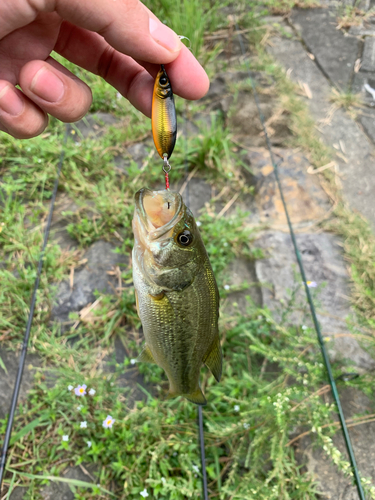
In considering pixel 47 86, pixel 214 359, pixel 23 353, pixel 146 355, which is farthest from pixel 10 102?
pixel 23 353

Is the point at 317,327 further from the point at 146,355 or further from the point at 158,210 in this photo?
the point at 158,210

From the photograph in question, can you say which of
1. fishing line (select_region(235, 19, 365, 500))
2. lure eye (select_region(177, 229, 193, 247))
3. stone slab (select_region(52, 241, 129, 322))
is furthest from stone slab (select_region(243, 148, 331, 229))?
lure eye (select_region(177, 229, 193, 247))

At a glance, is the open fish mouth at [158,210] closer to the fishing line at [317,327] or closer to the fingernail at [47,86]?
the fingernail at [47,86]

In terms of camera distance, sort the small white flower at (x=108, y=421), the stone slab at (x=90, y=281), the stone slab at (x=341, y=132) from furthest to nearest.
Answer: the stone slab at (x=341, y=132), the stone slab at (x=90, y=281), the small white flower at (x=108, y=421)

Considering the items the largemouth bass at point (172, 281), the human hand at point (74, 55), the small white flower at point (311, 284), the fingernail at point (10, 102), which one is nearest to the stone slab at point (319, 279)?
the small white flower at point (311, 284)

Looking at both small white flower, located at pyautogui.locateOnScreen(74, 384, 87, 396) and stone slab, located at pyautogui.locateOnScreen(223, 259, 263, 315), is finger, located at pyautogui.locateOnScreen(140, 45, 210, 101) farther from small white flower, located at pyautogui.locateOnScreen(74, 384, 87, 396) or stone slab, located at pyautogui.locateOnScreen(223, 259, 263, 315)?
small white flower, located at pyautogui.locateOnScreen(74, 384, 87, 396)

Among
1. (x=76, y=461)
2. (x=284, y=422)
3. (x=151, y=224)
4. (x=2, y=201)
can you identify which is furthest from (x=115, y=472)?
(x=2, y=201)
